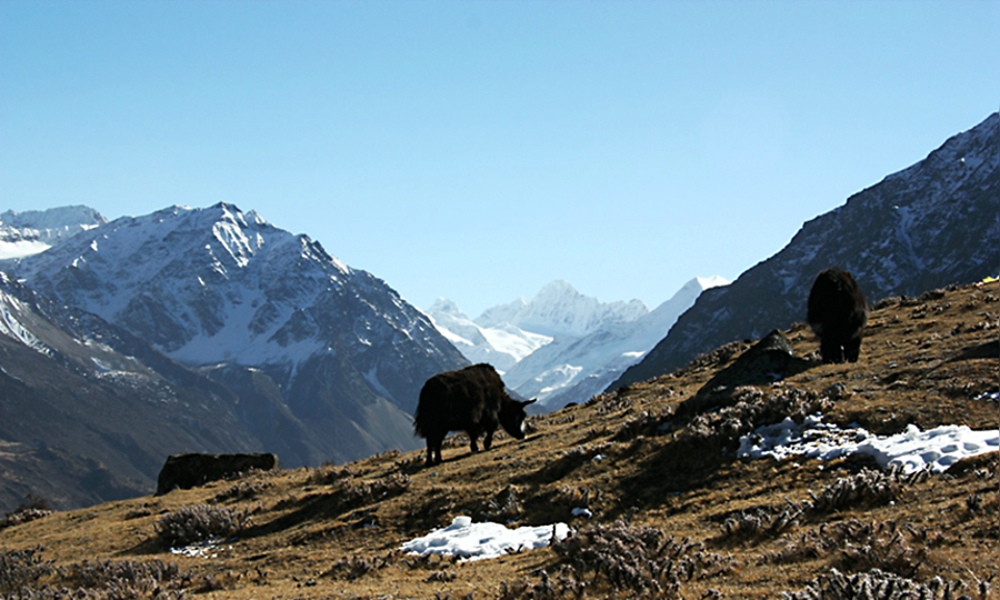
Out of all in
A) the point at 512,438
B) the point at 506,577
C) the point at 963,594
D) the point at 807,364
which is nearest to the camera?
the point at 963,594

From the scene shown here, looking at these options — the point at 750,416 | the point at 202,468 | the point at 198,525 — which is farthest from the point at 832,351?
the point at 202,468

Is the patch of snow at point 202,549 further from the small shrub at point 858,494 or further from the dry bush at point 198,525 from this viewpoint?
the small shrub at point 858,494

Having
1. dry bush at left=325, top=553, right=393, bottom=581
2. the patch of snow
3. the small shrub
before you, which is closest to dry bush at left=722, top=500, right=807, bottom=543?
the small shrub

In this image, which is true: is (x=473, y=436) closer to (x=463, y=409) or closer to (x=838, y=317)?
(x=463, y=409)

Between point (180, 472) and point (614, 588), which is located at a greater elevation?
point (180, 472)

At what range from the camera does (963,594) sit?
28.6ft

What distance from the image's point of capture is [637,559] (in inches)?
456

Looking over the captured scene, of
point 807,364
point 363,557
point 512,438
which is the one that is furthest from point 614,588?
point 512,438

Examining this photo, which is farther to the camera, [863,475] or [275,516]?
[275,516]

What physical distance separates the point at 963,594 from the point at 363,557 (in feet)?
35.4

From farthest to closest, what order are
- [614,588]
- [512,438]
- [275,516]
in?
1. [512,438]
2. [275,516]
3. [614,588]

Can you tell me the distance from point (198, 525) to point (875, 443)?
1682 cm

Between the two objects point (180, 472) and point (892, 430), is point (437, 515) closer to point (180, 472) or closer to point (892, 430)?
point (892, 430)

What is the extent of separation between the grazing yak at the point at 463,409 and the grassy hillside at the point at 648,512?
3.47 feet
